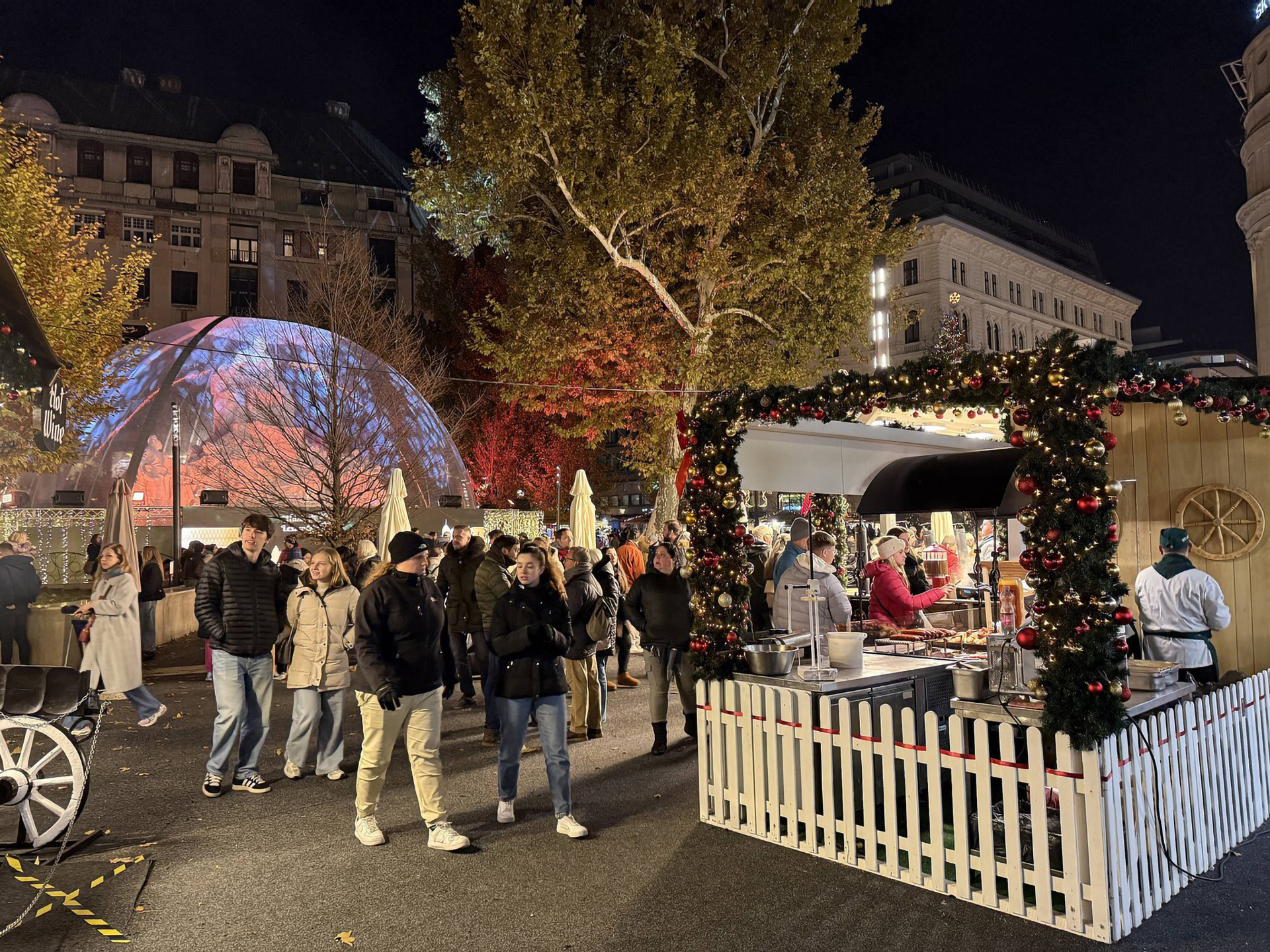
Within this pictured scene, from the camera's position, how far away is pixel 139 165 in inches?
1876

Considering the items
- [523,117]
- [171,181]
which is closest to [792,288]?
[523,117]

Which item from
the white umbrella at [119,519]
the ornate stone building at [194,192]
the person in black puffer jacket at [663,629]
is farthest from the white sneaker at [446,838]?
the ornate stone building at [194,192]

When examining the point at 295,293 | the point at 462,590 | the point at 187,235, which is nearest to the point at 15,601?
the point at 462,590

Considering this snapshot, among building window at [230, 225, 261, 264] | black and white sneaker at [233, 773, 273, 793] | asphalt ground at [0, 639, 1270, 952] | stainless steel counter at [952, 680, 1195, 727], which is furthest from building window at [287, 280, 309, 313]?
stainless steel counter at [952, 680, 1195, 727]

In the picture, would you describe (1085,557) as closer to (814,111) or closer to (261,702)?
(261,702)

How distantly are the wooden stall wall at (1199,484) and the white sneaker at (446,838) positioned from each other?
7354 millimetres

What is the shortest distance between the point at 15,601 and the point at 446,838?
9682 millimetres

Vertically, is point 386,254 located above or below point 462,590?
above

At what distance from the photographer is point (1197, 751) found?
543 centimetres

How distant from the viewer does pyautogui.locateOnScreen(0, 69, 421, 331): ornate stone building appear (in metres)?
46.6

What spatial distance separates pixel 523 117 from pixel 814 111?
22.8 ft

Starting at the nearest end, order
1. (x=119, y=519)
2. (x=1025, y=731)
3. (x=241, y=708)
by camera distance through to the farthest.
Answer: (x=1025, y=731) → (x=241, y=708) → (x=119, y=519)

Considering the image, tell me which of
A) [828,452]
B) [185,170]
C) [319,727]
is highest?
[185,170]

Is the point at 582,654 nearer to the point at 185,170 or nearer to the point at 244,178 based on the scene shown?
the point at 244,178
